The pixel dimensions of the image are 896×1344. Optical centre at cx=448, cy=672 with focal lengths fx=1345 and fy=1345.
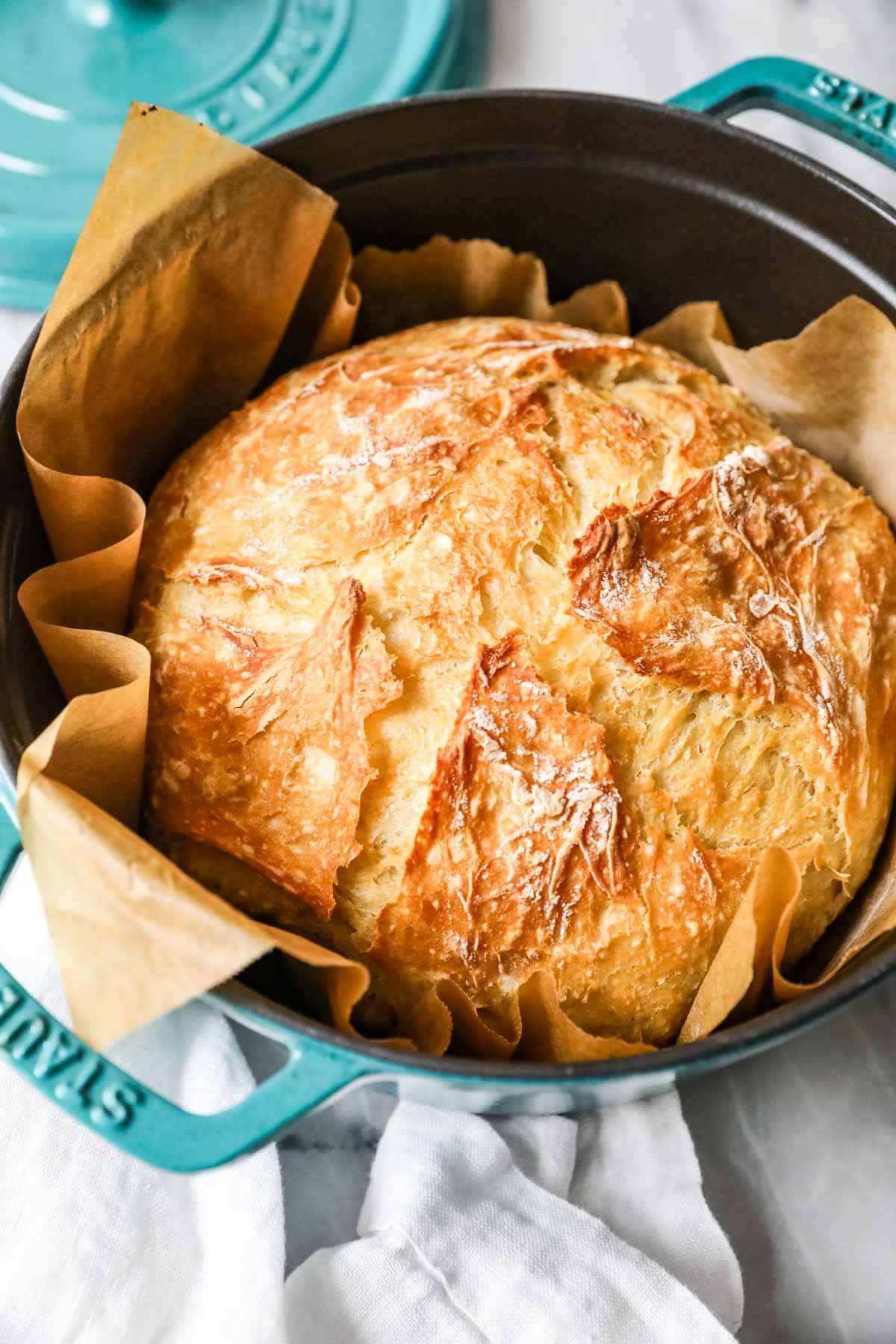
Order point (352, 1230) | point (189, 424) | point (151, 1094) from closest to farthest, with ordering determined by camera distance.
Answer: point (151, 1094)
point (352, 1230)
point (189, 424)

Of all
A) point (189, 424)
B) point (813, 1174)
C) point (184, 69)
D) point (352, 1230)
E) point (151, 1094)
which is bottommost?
point (813, 1174)

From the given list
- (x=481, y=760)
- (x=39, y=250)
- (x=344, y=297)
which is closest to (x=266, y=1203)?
(x=481, y=760)

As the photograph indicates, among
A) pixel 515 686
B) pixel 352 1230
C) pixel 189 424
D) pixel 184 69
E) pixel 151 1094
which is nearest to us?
pixel 151 1094

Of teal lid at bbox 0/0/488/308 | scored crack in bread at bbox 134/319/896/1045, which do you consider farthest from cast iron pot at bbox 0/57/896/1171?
teal lid at bbox 0/0/488/308

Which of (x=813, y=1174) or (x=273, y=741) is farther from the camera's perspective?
(x=813, y=1174)

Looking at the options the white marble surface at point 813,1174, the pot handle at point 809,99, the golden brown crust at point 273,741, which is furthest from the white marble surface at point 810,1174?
the pot handle at point 809,99

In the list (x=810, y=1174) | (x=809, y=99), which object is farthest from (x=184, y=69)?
(x=810, y=1174)

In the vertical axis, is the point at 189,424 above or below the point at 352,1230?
above

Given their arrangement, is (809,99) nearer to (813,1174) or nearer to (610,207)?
(610,207)

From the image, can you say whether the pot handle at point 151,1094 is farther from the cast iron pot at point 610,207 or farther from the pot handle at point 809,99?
the pot handle at point 809,99
